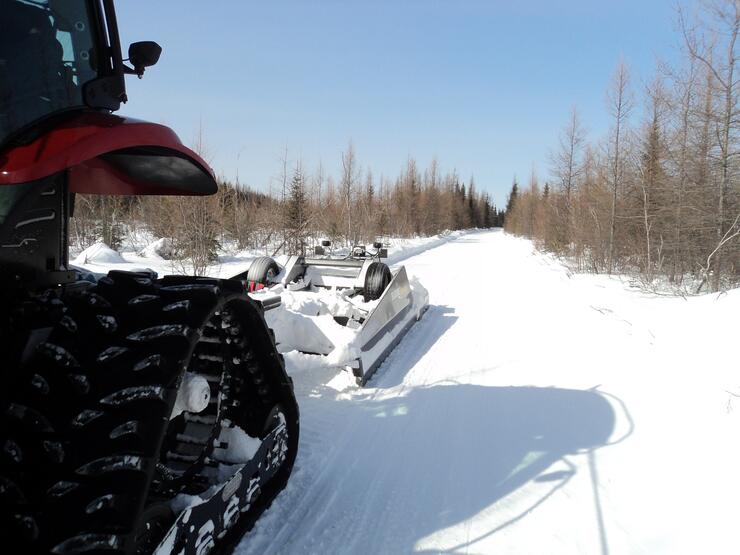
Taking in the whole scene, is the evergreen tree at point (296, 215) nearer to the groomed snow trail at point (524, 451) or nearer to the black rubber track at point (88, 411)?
the groomed snow trail at point (524, 451)

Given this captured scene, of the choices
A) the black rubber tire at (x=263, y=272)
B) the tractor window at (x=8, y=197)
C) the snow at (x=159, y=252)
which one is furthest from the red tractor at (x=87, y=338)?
the snow at (x=159, y=252)

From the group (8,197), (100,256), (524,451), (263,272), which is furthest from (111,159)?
(100,256)

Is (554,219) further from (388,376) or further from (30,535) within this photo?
(30,535)

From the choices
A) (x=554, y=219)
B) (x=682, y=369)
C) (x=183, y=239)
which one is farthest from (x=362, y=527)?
(x=554, y=219)

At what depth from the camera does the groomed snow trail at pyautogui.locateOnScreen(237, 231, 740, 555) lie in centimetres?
254

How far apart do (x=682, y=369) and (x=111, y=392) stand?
5.59 m

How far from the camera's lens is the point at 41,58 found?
1670mm

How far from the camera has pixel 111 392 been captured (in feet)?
4.57

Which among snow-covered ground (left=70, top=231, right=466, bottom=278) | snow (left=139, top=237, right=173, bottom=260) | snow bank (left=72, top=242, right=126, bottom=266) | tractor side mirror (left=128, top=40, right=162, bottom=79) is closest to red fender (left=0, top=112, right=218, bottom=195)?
tractor side mirror (left=128, top=40, right=162, bottom=79)

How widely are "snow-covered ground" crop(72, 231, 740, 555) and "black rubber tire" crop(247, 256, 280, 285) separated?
7.58ft

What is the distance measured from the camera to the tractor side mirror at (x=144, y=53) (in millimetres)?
1742

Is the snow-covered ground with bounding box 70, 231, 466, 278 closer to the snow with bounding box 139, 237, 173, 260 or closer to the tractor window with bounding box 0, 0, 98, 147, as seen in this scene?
the snow with bounding box 139, 237, 173, 260

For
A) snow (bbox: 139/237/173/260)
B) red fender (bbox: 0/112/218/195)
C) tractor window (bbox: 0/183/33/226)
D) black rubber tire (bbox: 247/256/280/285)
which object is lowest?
black rubber tire (bbox: 247/256/280/285)

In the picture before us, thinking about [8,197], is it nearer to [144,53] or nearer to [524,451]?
[144,53]
